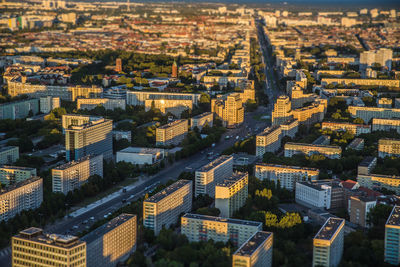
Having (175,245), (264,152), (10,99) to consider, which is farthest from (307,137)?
(10,99)

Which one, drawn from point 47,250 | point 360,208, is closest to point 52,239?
point 47,250

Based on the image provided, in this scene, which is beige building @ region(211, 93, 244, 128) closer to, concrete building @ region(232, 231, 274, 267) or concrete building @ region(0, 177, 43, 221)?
concrete building @ region(0, 177, 43, 221)

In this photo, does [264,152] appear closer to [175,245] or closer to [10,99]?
[175,245]

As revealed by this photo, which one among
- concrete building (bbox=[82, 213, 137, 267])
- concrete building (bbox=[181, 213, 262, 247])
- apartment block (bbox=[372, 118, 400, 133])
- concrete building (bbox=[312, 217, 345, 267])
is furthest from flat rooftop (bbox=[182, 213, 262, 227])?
apartment block (bbox=[372, 118, 400, 133])

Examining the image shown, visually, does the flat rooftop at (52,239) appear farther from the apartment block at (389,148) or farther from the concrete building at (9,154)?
the apartment block at (389,148)

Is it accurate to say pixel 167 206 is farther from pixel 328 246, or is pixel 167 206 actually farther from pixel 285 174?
pixel 285 174

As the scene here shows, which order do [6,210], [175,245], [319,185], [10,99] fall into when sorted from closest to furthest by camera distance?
[175,245]
[6,210]
[319,185]
[10,99]

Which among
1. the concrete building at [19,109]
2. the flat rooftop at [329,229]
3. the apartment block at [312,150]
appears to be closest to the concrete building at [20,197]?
the flat rooftop at [329,229]
